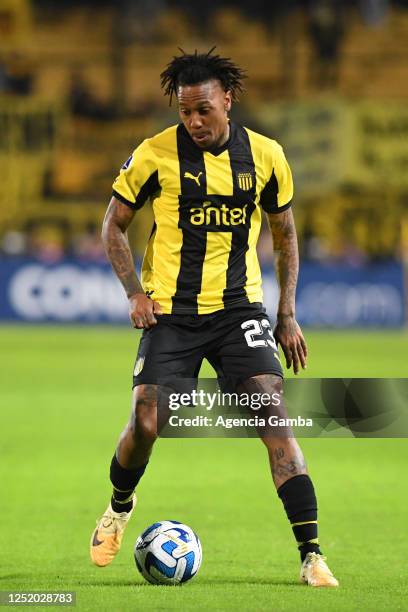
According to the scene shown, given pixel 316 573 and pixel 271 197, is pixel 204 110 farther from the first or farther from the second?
pixel 316 573

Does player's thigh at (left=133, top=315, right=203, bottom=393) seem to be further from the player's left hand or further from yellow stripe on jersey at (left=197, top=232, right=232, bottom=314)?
the player's left hand

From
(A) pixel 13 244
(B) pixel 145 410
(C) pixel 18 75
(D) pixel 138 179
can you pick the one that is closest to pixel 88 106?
(C) pixel 18 75

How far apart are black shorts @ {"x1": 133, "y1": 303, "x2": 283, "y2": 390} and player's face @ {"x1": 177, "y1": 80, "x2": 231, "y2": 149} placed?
797mm

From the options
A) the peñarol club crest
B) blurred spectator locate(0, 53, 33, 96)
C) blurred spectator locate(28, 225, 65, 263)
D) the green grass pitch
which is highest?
the peñarol club crest

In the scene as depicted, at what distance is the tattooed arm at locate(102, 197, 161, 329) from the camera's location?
626cm

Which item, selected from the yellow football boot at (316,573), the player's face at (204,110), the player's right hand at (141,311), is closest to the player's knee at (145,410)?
the player's right hand at (141,311)

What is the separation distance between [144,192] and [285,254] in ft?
2.42

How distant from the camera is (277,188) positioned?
21.0ft

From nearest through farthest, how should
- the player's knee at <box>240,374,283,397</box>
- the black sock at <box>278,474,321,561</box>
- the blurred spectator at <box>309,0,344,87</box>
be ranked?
the black sock at <box>278,474,321,561</box> < the player's knee at <box>240,374,283,397</box> < the blurred spectator at <box>309,0,344,87</box>

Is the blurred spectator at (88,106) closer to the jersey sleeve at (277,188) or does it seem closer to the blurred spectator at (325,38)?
the blurred spectator at (325,38)

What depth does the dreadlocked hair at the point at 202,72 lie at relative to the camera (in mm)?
6160

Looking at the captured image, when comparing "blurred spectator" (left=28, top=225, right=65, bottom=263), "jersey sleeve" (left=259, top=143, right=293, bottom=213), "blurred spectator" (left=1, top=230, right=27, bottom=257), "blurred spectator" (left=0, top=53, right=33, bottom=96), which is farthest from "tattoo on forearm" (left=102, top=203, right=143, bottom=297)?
"blurred spectator" (left=0, top=53, right=33, bottom=96)

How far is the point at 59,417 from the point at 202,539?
6324 mm

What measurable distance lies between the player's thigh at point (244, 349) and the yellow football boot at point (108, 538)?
927mm
